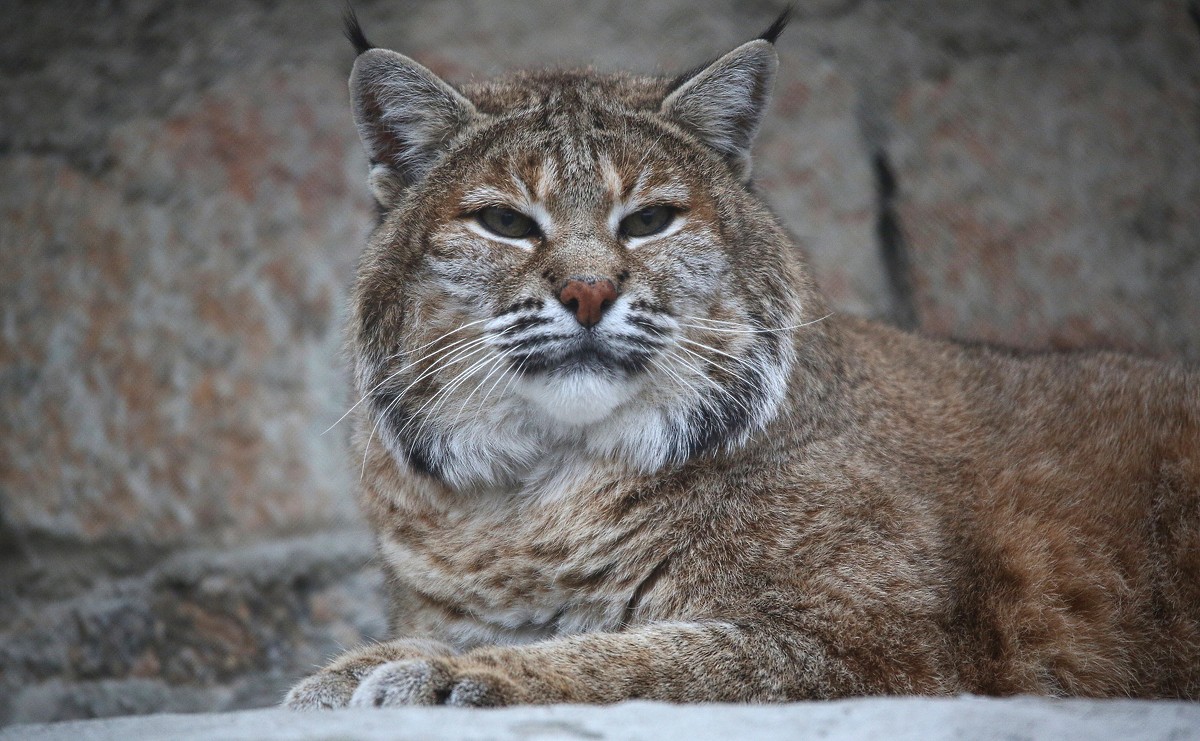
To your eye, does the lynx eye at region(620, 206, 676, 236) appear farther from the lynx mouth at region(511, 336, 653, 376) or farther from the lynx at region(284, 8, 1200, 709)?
the lynx mouth at region(511, 336, 653, 376)

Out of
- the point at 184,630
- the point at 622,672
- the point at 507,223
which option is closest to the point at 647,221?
the point at 507,223

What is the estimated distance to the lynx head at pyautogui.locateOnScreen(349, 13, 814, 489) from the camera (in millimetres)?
3797

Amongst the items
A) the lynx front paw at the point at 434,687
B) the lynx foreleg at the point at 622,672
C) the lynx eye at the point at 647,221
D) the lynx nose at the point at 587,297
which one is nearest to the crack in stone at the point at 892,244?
the lynx eye at the point at 647,221

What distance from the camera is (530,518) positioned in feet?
13.2

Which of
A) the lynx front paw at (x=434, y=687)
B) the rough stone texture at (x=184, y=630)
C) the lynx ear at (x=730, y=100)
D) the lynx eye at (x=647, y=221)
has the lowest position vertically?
the rough stone texture at (x=184, y=630)

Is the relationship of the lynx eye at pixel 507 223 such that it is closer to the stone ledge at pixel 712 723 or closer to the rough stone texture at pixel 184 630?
the stone ledge at pixel 712 723

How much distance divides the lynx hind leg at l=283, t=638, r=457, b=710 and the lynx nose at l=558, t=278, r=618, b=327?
1080mm

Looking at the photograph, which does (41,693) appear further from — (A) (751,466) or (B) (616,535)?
(A) (751,466)

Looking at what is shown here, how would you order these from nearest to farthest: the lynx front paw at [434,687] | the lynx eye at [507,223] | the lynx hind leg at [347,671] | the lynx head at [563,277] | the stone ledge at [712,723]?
1. the stone ledge at [712,723]
2. the lynx front paw at [434,687]
3. the lynx hind leg at [347,671]
4. the lynx head at [563,277]
5. the lynx eye at [507,223]

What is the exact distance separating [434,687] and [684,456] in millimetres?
1132

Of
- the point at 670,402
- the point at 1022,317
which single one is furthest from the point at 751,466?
the point at 1022,317

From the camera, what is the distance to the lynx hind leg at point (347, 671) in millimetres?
3623

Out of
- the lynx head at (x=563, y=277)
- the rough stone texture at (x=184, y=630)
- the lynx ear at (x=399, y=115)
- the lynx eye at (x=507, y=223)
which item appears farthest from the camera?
the rough stone texture at (x=184, y=630)

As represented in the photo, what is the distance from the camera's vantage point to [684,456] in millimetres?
3967
